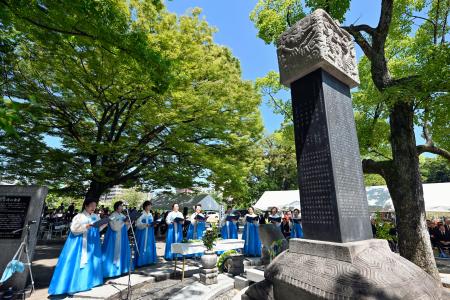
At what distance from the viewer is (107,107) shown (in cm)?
1055

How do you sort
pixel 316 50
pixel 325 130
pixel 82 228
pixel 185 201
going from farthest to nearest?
pixel 185 201 < pixel 82 228 < pixel 316 50 < pixel 325 130

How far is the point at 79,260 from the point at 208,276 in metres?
2.98

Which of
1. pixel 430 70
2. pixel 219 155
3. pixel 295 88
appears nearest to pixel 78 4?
pixel 295 88

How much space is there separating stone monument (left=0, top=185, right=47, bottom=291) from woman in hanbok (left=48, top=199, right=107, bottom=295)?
2.94 ft

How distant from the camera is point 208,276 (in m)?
6.18

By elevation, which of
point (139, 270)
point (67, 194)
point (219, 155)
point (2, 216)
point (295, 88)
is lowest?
point (139, 270)

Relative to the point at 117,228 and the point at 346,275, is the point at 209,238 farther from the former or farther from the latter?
the point at 346,275

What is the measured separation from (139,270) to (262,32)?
9203 millimetres

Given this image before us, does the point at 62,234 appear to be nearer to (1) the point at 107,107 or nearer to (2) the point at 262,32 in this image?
(1) the point at 107,107

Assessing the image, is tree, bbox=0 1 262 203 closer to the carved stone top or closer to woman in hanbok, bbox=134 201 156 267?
woman in hanbok, bbox=134 201 156 267

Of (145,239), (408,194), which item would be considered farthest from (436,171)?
(145,239)

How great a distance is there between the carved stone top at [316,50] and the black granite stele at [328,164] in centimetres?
16

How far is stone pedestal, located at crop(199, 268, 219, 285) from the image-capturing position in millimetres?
6155

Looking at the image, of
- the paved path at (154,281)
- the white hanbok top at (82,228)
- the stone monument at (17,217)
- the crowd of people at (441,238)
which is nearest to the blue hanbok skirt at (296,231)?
the paved path at (154,281)
